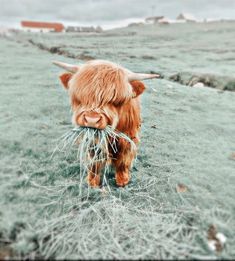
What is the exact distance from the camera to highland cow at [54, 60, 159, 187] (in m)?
2.44

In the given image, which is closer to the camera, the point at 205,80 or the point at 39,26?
the point at 205,80

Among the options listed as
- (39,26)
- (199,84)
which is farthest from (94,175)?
(39,26)

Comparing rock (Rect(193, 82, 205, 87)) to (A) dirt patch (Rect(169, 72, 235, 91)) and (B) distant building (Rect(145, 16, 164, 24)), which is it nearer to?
(A) dirt patch (Rect(169, 72, 235, 91))

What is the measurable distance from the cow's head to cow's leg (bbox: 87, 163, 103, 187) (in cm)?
61

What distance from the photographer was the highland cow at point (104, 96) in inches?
96.2

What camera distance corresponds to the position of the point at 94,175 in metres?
3.04

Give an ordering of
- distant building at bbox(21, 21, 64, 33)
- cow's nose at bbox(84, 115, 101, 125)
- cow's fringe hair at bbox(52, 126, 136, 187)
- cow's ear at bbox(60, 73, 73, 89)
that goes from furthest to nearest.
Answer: distant building at bbox(21, 21, 64, 33), cow's ear at bbox(60, 73, 73, 89), cow's fringe hair at bbox(52, 126, 136, 187), cow's nose at bbox(84, 115, 101, 125)

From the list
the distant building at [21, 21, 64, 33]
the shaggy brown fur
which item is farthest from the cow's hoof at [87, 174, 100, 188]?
the distant building at [21, 21, 64, 33]

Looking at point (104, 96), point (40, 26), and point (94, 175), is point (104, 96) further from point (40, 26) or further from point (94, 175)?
point (40, 26)

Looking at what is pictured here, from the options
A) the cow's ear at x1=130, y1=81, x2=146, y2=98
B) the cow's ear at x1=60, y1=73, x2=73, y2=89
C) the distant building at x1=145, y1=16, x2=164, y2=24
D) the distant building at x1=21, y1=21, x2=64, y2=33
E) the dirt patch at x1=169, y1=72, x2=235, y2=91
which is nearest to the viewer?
the cow's ear at x1=130, y1=81, x2=146, y2=98

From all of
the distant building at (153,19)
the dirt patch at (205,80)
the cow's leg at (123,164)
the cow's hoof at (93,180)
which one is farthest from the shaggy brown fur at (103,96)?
the distant building at (153,19)

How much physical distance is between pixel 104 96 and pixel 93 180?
0.96 metres

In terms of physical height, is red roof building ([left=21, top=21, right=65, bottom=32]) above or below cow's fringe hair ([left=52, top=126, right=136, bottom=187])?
below

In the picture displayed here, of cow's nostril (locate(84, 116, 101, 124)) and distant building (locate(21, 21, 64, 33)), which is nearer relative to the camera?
cow's nostril (locate(84, 116, 101, 124))
